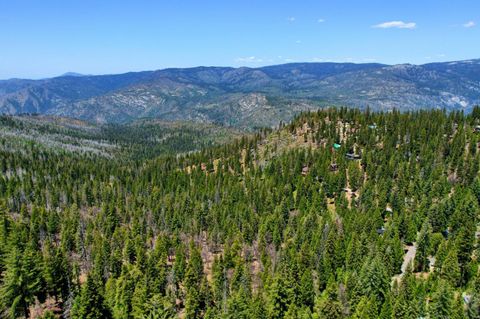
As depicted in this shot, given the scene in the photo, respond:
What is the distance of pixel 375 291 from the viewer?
271 feet

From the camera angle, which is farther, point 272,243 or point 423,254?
point 272,243

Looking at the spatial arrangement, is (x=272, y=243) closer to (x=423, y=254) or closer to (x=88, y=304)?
(x=423, y=254)

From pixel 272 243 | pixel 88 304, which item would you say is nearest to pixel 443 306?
pixel 272 243

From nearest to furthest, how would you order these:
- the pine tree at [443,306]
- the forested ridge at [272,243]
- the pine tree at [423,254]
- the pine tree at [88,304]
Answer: the pine tree at [88,304], the pine tree at [443,306], the forested ridge at [272,243], the pine tree at [423,254]

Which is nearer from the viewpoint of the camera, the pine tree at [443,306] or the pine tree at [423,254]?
the pine tree at [443,306]

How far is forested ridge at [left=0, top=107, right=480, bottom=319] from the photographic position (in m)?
80.2

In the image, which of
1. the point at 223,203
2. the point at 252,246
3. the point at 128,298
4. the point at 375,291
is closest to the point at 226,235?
the point at 252,246

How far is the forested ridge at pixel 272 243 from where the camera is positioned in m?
80.2

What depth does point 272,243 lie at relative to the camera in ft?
445

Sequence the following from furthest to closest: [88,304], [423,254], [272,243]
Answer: [272,243]
[423,254]
[88,304]

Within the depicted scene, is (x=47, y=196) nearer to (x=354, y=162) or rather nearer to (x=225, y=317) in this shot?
(x=225, y=317)

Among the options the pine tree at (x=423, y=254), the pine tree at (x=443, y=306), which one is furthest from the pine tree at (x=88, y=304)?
the pine tree at (x=423, y=254)

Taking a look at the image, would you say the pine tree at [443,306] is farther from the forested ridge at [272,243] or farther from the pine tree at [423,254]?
the pine tree at [423,254]

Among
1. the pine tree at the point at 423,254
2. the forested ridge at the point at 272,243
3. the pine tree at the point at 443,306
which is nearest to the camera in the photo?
the pine tree at the point at 443,306
